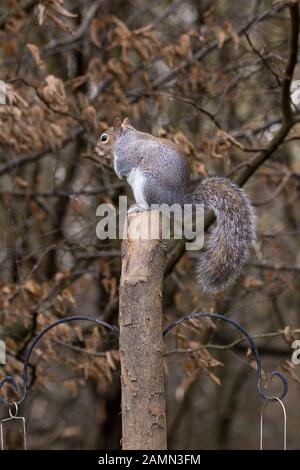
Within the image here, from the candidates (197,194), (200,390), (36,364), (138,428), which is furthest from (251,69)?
(200,390)

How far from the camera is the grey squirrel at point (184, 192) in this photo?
7.13 feet

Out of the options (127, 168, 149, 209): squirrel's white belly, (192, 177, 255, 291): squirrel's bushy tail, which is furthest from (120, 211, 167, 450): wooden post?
(127, 168, 149, 209): squirrel's white belly

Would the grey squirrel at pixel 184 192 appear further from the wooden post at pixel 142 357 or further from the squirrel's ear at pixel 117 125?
the wooden post at pixel 142 357

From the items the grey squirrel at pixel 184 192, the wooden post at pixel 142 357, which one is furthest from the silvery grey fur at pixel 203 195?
the wooden post at pixel 142 357

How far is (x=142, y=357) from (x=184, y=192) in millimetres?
829

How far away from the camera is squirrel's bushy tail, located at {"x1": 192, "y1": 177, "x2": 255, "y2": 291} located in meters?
2.14

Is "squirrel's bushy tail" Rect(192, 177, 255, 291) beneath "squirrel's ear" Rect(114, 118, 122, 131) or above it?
beneath

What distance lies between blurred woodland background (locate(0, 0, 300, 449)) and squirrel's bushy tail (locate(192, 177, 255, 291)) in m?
0.43

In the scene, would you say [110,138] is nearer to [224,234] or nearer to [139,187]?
[139,187]

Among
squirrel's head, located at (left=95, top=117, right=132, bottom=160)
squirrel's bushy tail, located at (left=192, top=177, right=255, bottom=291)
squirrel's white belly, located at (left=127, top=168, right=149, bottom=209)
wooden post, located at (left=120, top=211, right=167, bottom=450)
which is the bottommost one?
wooden post, located at (left=120, top=211, right=167, bottom=450)

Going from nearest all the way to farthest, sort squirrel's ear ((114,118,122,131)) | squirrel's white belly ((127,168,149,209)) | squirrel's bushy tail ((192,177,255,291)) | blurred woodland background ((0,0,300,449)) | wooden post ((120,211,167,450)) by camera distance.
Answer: wooden post ((120,211,167,450)) → squirrel's bushy tail ((192,177,255,291)) → squirrel's white belly ((127,168,149,209)) → squirrel's ear ((114,118,122,131)) → blurred woodland background ((0,0,300,449))

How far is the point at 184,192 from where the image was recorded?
2486 mm

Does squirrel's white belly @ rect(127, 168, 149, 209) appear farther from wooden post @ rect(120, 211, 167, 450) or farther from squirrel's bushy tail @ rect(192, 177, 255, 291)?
wooden post @ rect(120, 211, 167, 450)

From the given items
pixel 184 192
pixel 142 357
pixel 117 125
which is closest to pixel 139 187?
pixel 184 192
